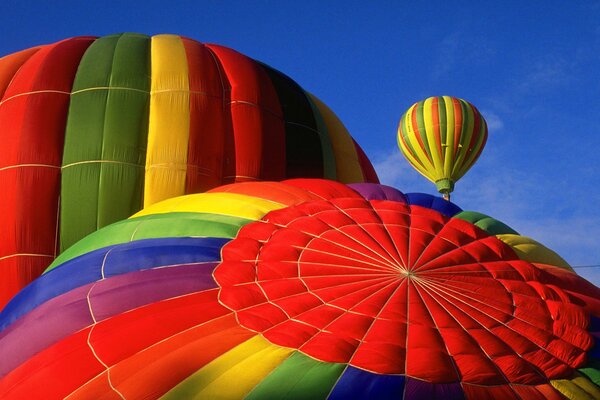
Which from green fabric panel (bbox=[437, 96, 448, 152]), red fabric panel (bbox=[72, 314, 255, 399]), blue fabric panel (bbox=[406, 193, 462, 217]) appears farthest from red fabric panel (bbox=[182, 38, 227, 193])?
green fabric panel (bbox=[437, 96, 448, 152])

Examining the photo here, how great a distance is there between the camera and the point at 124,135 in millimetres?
8062

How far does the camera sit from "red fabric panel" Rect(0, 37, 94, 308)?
7695 millimetres


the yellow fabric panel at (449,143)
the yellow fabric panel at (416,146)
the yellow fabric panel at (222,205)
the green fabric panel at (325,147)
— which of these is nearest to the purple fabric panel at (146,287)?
the yellow fabric panel at (222,205)

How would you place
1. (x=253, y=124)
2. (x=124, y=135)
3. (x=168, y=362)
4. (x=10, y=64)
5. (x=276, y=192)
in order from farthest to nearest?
1. (x=10, y=64)
2. (x=253, y=124)
3. (x=124, y=135)
4. (x=276, y=192)
5. (x=168, y=362)

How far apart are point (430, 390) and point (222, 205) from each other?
2524 millimetres

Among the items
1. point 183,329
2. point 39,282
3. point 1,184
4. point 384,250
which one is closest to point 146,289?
point 183,329

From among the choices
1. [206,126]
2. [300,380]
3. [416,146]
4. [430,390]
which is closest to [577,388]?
[430,390]

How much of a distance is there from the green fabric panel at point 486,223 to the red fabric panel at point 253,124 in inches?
100

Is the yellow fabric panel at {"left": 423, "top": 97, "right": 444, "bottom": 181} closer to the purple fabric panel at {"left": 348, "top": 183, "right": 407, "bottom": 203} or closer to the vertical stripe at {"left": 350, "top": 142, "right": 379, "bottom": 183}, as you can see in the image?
the vertical stripe at {"left": 350, "top": 142, "right": 379, "bottom": 183}

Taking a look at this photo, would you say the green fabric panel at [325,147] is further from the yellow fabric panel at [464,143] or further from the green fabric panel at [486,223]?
the yellow fabric panel at [464,143]

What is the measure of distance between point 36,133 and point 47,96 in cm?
46

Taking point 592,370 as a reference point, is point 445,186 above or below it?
above

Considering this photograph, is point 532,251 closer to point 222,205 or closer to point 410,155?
point 222,205

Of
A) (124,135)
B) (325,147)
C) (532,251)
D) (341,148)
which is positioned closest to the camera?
(532,251)
